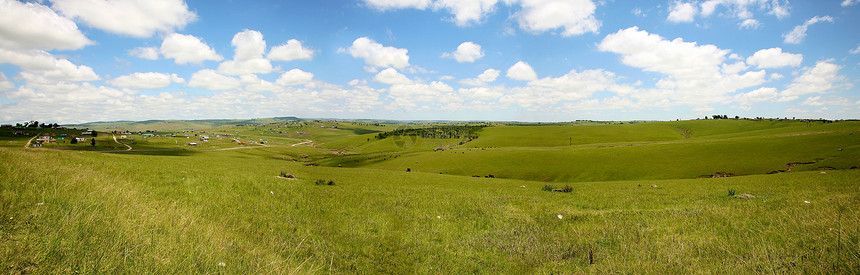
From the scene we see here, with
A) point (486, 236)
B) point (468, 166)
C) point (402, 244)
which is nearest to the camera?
point (402, 244)

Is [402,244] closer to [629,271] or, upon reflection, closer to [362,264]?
[362,264]

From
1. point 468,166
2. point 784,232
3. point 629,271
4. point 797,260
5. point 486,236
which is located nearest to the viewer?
point 797,260

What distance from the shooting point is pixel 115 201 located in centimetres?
648

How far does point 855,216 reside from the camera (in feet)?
21.7

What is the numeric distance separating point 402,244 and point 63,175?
9.86m

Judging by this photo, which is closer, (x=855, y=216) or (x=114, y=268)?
(x=114, y=268)

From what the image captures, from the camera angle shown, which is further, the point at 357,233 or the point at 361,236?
the point at 357,233

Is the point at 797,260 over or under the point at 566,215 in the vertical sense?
over

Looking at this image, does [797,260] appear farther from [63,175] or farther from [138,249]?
[63,175]

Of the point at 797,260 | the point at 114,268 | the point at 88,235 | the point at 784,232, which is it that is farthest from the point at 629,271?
the point at 88,235

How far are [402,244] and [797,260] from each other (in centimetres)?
742

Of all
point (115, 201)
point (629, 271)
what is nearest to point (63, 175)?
point (115, 201)

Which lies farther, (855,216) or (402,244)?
(402,244)

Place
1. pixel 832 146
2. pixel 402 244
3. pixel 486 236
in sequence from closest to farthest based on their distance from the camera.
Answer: pixel 402 244 < pixel 486 236 < pixel 832 146
